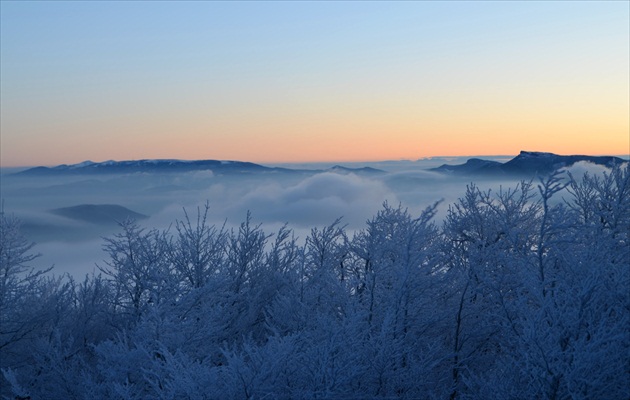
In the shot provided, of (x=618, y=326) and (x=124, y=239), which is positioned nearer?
(x=618, y=326)

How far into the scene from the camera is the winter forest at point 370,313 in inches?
360

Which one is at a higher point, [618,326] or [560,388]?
[618,326]

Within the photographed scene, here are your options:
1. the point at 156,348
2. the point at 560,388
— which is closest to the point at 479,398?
the point at 560,388

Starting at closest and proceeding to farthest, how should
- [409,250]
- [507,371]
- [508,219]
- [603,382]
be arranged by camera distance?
1. [603,382]
2. [507,371]
3. [409,250]
4. [508,219]

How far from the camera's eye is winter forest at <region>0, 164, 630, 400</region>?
9.14m

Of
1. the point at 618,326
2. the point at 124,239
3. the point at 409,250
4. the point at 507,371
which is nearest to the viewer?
the point at 618,326

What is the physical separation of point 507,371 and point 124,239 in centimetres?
1490

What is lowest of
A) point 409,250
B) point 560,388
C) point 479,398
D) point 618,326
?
point 479,398

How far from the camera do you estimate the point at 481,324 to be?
1419cm

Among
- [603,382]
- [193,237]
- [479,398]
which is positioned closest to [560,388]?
[603,382]

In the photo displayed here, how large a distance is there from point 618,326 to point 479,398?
9.96 ft

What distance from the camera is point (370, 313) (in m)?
13.3

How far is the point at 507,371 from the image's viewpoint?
10.6 meters

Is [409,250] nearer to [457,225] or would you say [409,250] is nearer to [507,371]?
[507,371]
